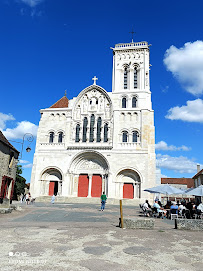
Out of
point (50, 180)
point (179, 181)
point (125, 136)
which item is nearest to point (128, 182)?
point (125, 136)

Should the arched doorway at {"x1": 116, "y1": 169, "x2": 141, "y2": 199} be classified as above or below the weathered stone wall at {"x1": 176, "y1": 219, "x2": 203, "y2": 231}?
above

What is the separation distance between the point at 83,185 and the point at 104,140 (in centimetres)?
648

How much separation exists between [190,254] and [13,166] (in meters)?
18.6

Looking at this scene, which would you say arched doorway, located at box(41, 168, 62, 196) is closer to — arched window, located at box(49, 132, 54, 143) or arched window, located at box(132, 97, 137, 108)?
arched window, located at box(49, 132, 54, 143)

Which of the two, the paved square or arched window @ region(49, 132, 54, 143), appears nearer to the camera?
the paved square

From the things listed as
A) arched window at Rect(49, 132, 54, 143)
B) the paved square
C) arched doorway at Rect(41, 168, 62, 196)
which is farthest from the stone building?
the paved square

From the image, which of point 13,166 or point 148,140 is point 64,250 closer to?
point 13,166

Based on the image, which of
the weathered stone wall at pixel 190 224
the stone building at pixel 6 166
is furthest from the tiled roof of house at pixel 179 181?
the weathered stone wall at pixel 190 224

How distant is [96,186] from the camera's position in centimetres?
2866

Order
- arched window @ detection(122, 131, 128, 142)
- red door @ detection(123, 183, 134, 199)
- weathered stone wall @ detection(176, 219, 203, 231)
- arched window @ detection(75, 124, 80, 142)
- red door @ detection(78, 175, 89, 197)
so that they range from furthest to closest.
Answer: arched window @ detection(75, 124, 80, 142)
arched window @ detection(122, 131, 128, 142)
red door @ detection(78, 175, 89, 197)
red door @ detection(123, 183, 134, 199)
weathered stone wall @ detection(176, 219, 203, 231)

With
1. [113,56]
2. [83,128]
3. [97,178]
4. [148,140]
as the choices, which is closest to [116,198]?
[97,178]

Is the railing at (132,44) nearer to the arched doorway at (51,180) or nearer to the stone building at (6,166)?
the arched doorway at (51,180)

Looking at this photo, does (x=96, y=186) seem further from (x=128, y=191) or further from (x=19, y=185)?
(x=19, y=185)

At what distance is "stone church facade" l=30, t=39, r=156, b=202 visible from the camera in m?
27.8
